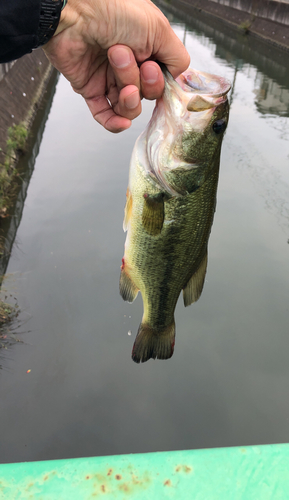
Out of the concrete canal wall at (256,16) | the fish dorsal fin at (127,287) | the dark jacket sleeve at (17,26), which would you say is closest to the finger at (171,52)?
the dark jacket sleeve at (17,26)

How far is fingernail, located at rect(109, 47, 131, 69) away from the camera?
1.40 metres

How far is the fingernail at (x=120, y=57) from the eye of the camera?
1.40m

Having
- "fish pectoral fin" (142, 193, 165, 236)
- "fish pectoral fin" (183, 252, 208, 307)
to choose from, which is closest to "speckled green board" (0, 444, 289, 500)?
"fish pectoral fin" (183, 252, 208, 307)

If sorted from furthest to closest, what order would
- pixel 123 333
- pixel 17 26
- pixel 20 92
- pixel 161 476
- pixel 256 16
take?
1. pixel 256 16
2. pixel 20 92
3. pixel 123 333
4. pixel 161 476
5. pixel 17 26

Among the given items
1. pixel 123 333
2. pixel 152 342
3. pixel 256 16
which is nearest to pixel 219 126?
pixel 152 342

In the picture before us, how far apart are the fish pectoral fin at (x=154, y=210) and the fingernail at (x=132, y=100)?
385mm

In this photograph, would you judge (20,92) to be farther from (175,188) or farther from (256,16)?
(256,16)

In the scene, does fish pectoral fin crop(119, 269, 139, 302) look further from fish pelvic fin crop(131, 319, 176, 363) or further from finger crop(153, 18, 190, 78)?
finger crop(153, 18, 190, 78)

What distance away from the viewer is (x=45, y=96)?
1252cm

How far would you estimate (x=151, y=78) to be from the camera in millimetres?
1422

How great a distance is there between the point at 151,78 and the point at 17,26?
0.51 metres

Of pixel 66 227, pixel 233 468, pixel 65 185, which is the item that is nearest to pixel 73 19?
pixel 233 468

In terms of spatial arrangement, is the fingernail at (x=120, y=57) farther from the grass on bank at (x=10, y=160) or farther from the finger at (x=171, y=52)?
the grass on bank at (x=10, y=160)

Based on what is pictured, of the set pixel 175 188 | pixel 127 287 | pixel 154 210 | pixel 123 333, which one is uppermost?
pixel 175 188
